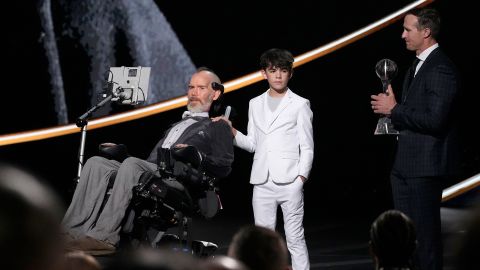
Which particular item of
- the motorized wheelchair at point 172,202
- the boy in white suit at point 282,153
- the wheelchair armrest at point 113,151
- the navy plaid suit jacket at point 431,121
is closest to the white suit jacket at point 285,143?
the boy in white suit at point 282,153

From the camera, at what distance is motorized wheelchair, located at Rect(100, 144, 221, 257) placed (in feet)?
11.2

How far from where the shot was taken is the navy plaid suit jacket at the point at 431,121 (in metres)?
3.08

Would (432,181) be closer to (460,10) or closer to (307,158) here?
(307,158)

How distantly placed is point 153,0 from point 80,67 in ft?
2.93

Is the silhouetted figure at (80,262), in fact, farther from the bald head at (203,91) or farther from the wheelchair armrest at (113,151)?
the bald head at (203,91)

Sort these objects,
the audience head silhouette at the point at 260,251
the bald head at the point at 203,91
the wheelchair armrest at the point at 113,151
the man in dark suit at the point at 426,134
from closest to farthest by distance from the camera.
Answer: the audience head silhouette at the point at 260,251
the man in dark suit at the point at 426,134
the wheelchair armrest at the point at 113,151
the bald head at the point at 203,91

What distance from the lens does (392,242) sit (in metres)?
1.64

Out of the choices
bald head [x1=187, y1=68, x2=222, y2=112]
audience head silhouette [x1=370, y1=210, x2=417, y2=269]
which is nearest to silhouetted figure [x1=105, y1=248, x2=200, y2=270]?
audience head silhouette [x1=370, y1=210, x2=417, y2=269]

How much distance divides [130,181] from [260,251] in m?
2.15

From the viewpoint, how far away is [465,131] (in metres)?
6.34

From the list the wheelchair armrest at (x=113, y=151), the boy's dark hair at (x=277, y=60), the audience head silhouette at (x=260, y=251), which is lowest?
the wheelchair armrest at (x=113, y=151)

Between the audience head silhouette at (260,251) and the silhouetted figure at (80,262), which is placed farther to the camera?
the audience head silhouette at (260,251)

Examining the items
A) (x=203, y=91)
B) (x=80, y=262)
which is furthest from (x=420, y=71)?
(x=80, y=262)

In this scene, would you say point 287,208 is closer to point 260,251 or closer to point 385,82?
point 385,82
